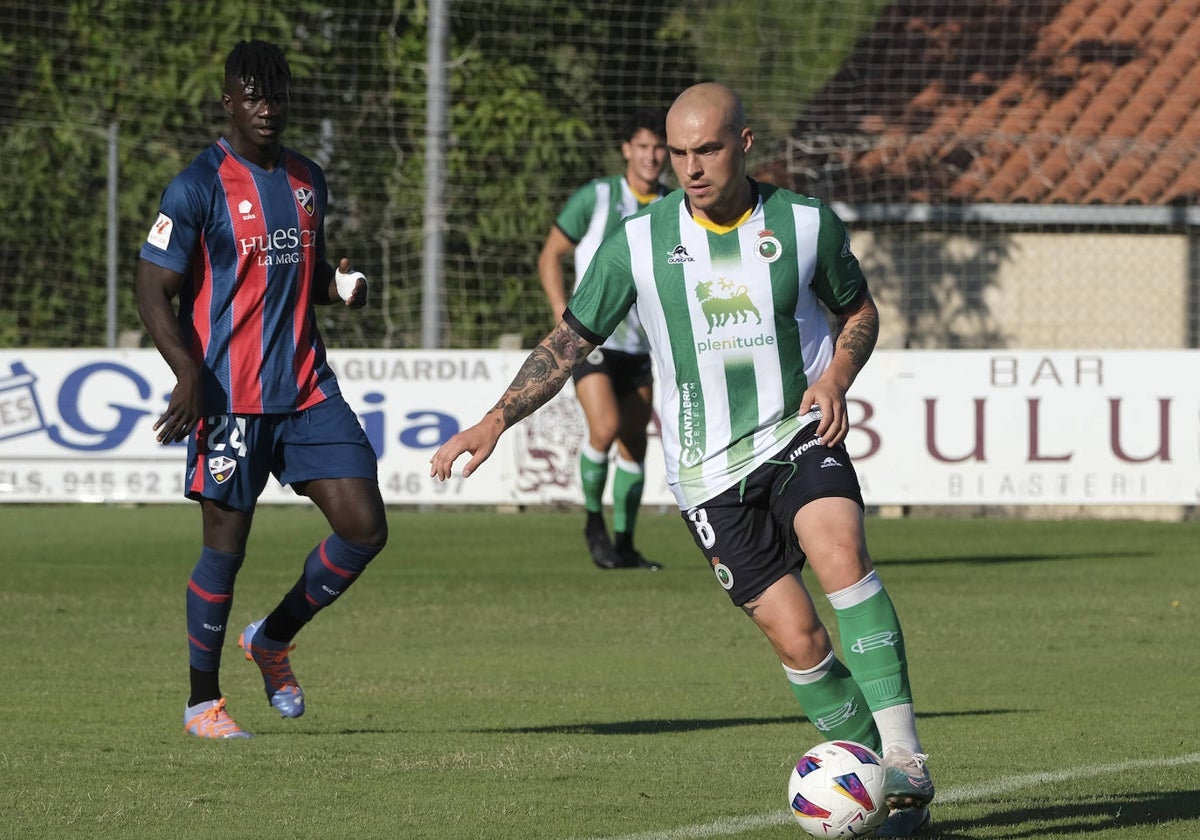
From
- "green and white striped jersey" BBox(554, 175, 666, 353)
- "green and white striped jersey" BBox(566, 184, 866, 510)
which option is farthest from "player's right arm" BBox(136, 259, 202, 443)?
"green and white striped jersey" BBox(554, 175, 666, 353)

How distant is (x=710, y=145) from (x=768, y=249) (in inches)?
12.1

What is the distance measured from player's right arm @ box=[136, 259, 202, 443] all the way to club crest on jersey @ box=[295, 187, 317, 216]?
48 cm

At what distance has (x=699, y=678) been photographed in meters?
8.45

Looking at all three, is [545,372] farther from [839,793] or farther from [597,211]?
[597,211]

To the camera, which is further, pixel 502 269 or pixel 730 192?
pixel 502 269

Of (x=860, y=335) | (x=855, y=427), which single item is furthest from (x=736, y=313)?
(x=855, y=427)

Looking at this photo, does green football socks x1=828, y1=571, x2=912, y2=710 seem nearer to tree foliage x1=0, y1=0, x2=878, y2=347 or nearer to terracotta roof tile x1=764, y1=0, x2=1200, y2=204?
terracotta roof tile x1=764, y1=0, x2=1200, y2=204

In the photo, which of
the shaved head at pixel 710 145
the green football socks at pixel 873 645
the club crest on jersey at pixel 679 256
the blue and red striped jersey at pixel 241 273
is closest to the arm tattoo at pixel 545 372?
the club crest on jersey at pixel 679 256

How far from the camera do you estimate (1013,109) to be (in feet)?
72.8

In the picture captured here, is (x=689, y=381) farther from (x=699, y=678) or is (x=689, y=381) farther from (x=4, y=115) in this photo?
(x=4, y=115)

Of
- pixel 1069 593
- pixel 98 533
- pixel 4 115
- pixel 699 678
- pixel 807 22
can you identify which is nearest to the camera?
pixel 699 678

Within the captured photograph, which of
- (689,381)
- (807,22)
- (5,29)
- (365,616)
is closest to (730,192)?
(689,381)

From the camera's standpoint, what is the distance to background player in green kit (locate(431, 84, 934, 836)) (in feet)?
16.9

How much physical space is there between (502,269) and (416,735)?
50.2 feet
